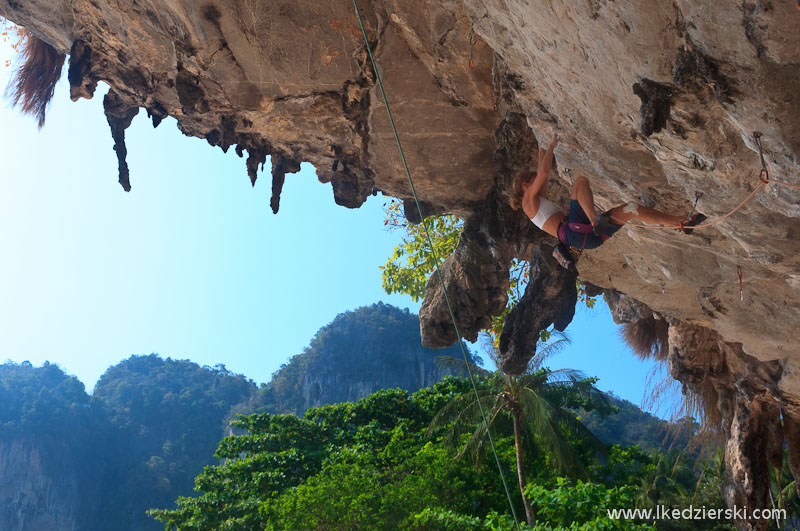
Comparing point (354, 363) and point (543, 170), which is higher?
point (354, 363)

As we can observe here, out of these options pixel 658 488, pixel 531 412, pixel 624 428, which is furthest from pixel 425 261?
pixel 624 428

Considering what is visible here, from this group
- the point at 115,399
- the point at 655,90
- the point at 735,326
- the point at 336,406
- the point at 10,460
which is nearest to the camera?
the point at 655,90

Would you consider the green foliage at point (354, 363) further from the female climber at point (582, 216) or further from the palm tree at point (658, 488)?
the female climber at point (582, 216)

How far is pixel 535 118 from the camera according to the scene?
5.26 metres

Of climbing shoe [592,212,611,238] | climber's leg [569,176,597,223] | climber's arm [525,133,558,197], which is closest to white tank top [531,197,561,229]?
climber's arm [525,133,558,197]

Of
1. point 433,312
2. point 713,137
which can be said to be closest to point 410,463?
point 433,312

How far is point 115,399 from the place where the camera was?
5816cm

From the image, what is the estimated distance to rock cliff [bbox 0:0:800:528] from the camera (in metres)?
3.42

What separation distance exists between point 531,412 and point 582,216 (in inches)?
327

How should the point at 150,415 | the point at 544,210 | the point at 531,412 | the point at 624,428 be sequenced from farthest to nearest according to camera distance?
the point at 150,415, the point at 624,428, the point at 531,412, the point at 544,210

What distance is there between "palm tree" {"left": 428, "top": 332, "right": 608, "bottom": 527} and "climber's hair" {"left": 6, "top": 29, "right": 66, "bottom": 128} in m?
8.41

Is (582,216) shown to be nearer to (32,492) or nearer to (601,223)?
(601,223)

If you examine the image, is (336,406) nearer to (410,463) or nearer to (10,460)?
(410,463)

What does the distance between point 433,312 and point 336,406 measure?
9978 mm
